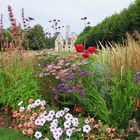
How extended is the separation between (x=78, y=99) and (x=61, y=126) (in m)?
0.57

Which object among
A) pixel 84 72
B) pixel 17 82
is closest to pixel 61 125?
pixel 84 72

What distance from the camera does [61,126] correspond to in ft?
19.7

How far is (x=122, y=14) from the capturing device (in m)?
14.1

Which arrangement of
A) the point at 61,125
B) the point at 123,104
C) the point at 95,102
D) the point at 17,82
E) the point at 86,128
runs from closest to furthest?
1. the point at 86,128
2. the point at 123,104
3. the point at 61,125
4. the point at 95,102
5. the point at 17,82

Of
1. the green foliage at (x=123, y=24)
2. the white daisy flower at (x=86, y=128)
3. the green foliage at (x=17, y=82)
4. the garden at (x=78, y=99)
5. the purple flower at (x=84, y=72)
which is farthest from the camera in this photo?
the green foliage at (x=123, y=24)

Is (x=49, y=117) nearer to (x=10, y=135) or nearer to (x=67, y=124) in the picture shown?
(x=67, y=124)

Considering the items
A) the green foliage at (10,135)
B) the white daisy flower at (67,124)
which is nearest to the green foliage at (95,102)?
the white daisy flower at (67,124)

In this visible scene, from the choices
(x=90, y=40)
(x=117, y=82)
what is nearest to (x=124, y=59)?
(x=117, y=82)

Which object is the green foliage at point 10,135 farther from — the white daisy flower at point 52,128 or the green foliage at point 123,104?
the green foliage at point 123,104

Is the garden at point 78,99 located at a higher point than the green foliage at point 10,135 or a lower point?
higher

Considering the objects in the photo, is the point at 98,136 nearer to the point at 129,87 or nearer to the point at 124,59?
the point at 129,87

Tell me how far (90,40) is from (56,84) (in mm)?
11263

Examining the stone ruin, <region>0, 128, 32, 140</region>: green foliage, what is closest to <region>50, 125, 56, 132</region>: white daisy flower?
<region>0, 128, 32, 140</region>: green foliage

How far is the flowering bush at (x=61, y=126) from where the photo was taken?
579 centimetres
